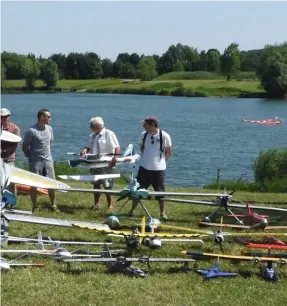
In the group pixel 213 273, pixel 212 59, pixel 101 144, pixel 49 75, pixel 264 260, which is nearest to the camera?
pixel 213 273

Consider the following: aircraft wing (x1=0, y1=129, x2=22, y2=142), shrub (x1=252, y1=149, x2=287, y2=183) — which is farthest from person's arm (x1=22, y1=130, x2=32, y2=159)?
shrub (x1=252, y1=149, x2=287, y2=183)

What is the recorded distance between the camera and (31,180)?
27.7ft

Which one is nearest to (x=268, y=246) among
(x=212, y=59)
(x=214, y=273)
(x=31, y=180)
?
(x=214, y=273)

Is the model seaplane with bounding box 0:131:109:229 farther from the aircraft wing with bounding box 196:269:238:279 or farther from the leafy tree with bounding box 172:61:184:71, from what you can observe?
the leafy tree with bounding box 172:61:184:71

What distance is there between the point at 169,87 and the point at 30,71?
22.5m

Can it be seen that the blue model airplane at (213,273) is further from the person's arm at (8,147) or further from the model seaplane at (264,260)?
the person's arm at (8,147)

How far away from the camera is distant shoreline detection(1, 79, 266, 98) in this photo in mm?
86188

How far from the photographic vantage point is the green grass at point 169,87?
86.6m

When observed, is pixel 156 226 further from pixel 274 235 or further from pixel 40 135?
pixel 40 135

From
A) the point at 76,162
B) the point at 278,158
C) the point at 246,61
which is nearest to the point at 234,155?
Result: the point at 278,158

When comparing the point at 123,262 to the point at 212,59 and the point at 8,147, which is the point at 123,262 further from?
the point at 212,59

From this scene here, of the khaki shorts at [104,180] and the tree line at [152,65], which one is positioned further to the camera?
the tree line at [152,65]

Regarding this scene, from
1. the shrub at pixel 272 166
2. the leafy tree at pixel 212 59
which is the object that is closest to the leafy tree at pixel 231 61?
the leafy tree at pixel 212 59

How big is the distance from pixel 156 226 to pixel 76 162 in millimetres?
2467
